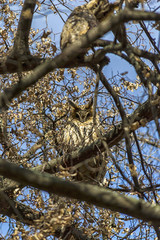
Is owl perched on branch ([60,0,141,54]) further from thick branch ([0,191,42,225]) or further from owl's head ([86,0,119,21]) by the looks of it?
thick branch ([0,191,42,225])

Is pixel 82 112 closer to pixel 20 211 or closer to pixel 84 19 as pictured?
pixel 20 211

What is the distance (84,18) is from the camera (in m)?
4.50

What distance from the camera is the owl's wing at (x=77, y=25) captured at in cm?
438

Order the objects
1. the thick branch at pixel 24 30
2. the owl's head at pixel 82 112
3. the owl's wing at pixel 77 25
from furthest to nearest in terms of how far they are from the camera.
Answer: the owl's head at pixel 82 112 → the owl's wing at pixel 77 25 → the thick branch at pixel 24 30

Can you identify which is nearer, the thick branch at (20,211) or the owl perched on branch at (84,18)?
the owl perched on branch at (84,18)

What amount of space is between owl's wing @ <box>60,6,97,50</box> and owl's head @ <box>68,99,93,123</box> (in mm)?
2562

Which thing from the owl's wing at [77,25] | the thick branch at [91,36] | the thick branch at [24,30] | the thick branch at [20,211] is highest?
the owl's wing at [77,25]

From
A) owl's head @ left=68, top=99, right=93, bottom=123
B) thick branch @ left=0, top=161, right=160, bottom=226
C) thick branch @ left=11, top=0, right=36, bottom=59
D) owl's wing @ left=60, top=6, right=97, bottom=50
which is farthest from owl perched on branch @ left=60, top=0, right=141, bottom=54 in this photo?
owl's head @ left=68, top=99, right=93, bottom=123

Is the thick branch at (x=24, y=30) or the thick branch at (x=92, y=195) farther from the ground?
the thick branch at (x=24, y=30)

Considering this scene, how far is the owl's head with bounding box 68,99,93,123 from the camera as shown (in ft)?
23.3

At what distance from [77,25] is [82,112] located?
289cm

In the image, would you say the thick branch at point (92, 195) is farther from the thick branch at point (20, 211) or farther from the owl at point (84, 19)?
the thick branch at point (20, 211)

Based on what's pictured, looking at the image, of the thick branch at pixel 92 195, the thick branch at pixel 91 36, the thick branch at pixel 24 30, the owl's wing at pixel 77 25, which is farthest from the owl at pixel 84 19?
the thick branch at pixel 92 195

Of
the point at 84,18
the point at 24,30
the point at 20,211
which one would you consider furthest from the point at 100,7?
the point at 20,211
